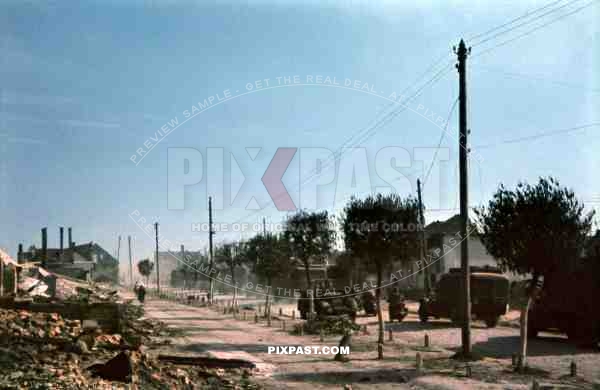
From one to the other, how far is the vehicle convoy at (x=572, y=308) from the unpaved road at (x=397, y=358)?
64 centimetres

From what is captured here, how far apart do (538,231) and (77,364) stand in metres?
12.6

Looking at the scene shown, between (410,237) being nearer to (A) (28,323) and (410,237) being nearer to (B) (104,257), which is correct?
(A) (28,323)

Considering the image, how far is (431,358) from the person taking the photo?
18.4m

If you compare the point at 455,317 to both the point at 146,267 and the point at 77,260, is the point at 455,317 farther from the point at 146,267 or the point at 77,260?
the point at 77,260

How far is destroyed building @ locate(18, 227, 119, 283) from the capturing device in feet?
273

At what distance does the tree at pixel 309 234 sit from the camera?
34750 millimetres

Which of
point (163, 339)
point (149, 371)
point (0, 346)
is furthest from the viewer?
point (163, 339)

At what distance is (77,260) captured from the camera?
10131 centimetres

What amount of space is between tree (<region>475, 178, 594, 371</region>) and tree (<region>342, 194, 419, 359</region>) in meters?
4.79

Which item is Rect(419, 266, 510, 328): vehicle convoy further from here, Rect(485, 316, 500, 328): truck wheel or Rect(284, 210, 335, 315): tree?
Rect(284, 210, 335, 315): tree

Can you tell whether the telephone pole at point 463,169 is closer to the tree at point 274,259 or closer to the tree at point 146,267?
the tree at point 274,259

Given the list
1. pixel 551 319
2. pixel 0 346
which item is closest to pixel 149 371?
pixel 0 346

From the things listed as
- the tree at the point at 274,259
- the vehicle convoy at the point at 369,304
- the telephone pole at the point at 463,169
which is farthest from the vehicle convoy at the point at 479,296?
the tree at the point at 274,259

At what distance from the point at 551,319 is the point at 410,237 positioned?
655 cm
